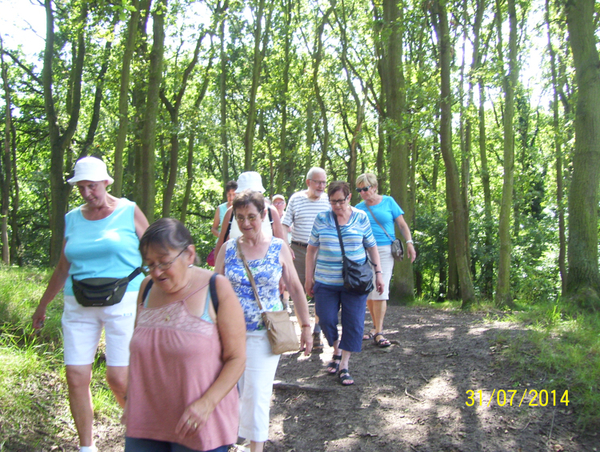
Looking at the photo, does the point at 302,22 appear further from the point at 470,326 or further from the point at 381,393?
the point at 381,393

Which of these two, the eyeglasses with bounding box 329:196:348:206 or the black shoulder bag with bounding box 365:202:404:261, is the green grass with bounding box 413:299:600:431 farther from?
the eyeglasses with bounding box 329:196:348:206

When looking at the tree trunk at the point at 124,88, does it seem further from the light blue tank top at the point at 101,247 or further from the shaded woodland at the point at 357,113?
the light blue tank top at the point at 101,247

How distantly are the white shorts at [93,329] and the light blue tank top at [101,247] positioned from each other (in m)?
0.14

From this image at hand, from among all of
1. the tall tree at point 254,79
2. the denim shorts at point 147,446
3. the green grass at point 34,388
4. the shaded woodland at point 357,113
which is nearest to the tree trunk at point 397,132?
the shaded woodland at point 357,113

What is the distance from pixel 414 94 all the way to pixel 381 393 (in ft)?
26.6

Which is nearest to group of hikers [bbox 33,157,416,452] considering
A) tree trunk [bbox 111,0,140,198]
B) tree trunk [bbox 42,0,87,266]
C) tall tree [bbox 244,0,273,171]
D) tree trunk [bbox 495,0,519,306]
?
tree trunk [bbox 111,0,140,198]

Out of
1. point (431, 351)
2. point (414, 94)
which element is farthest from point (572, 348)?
point (414, 94)

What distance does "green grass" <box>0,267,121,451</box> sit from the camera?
14.7 ft

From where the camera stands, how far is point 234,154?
3522cm

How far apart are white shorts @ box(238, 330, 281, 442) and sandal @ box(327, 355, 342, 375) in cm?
251

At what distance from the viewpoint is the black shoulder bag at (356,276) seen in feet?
16.9

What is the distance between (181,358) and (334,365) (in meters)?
3.92

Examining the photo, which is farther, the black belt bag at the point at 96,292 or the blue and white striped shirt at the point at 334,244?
the blue and white striped shirt at the point at 334,244

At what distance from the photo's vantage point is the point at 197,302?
2457mm
